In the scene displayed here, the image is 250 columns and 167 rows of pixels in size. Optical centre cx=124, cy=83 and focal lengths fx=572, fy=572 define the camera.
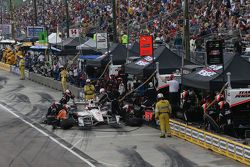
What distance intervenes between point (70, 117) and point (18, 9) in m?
75.1

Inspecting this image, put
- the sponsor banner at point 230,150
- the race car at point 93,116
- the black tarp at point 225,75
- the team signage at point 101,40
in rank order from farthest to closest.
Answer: the team signage at point 101,40
the race car at point 93,116
the black tarp at point 225,75
the sponsor banner at point 230,150

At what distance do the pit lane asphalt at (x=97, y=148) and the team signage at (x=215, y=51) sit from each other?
3.01 metres

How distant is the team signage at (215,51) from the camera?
1948 centimetres

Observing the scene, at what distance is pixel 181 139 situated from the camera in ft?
66.7

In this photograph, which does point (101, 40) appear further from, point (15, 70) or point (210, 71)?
point (15, 70)

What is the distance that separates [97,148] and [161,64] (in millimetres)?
7459

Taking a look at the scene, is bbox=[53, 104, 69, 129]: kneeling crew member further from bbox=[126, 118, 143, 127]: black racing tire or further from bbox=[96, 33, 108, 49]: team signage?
bbox=[96, 33, 108, 49]: team signage

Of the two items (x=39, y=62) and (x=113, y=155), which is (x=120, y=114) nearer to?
(x=113, y=155)

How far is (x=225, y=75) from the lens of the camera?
19984mm

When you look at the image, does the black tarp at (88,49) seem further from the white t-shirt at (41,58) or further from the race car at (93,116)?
the race car at (93,116)

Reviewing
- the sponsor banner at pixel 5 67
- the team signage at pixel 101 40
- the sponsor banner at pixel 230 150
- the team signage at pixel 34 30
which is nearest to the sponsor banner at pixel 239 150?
the sponsor banner at pixel 230 150

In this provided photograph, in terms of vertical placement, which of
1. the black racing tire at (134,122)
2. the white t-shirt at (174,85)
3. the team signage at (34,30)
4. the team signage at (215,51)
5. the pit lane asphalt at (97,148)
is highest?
the team signage at (34,30)

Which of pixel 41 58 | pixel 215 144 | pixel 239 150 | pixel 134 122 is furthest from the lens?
pixel 41 58

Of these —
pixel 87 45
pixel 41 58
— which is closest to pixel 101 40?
pixel 87 45
